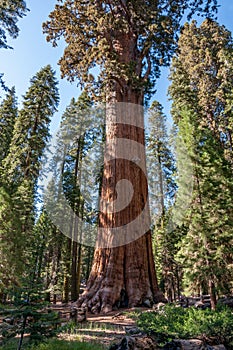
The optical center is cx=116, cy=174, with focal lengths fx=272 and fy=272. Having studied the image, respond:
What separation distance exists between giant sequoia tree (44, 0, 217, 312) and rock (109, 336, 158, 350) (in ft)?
12.8

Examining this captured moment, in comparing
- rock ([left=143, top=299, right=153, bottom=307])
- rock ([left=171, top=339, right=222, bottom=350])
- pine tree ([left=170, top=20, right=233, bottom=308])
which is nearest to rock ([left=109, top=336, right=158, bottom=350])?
rock ([left=171, top=339, right=222, bottom=350])

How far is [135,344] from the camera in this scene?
9.96 ft

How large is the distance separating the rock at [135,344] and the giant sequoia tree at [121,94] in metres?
3.92

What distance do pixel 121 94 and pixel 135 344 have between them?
8.41m

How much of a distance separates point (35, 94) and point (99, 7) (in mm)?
9904

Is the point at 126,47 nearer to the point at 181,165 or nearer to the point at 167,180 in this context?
the point at 181,165

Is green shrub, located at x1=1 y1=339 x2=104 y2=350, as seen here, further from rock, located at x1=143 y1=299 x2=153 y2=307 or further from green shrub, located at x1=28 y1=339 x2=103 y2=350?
rock, located at x1=143 y1=299 x2=153 y2=307

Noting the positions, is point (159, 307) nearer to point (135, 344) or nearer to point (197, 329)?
point (197, 329)

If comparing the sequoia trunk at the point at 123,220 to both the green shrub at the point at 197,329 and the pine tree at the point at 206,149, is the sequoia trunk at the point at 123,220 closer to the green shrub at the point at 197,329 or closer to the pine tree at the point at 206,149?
the pine tree at the point at 206,149

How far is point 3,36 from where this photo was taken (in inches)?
339

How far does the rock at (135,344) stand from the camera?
2978 mm

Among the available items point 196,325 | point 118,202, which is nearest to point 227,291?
point 118,202

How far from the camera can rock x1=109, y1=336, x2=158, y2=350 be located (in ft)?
9.77

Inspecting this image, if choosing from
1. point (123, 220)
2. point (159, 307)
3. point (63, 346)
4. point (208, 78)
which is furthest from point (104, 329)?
point (208, 78)
